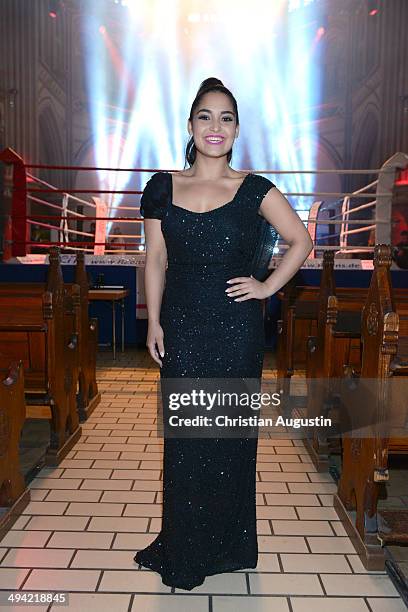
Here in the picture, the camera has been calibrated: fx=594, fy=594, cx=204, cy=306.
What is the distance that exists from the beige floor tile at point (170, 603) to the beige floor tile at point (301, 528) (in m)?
0.67

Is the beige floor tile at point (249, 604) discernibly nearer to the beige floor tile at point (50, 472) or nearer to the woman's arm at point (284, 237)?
the woman's arm at point (284, 237)

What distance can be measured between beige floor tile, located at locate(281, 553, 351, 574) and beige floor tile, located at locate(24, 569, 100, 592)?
0.77m

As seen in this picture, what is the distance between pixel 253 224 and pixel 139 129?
1276 cm

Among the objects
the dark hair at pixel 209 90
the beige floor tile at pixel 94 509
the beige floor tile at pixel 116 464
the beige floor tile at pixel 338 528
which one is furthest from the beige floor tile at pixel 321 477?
the dark hair at pixel 209 90

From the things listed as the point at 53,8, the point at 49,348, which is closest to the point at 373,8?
the point at 53,8

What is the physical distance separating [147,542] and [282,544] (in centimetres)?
59

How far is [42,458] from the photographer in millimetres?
3605

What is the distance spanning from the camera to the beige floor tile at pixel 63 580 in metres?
2.21

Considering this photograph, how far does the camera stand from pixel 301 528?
2.77 m

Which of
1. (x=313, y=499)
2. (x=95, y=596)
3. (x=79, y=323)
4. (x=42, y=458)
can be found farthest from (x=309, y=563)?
(x=79, y=323)

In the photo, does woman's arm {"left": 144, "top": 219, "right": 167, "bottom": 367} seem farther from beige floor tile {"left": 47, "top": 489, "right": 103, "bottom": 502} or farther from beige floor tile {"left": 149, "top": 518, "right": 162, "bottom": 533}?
beige floor tile {"left": 47, "top": 489, "right": 103, "bottom": 502}

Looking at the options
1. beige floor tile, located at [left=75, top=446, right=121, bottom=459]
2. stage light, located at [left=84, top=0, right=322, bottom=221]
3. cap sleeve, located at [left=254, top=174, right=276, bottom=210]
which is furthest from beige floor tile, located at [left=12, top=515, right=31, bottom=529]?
stage light, located at [left=84, top=0, right=322, bottom=221]

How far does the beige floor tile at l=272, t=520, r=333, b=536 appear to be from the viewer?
2723 mm

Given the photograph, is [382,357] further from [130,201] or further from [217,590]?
[130,201]
